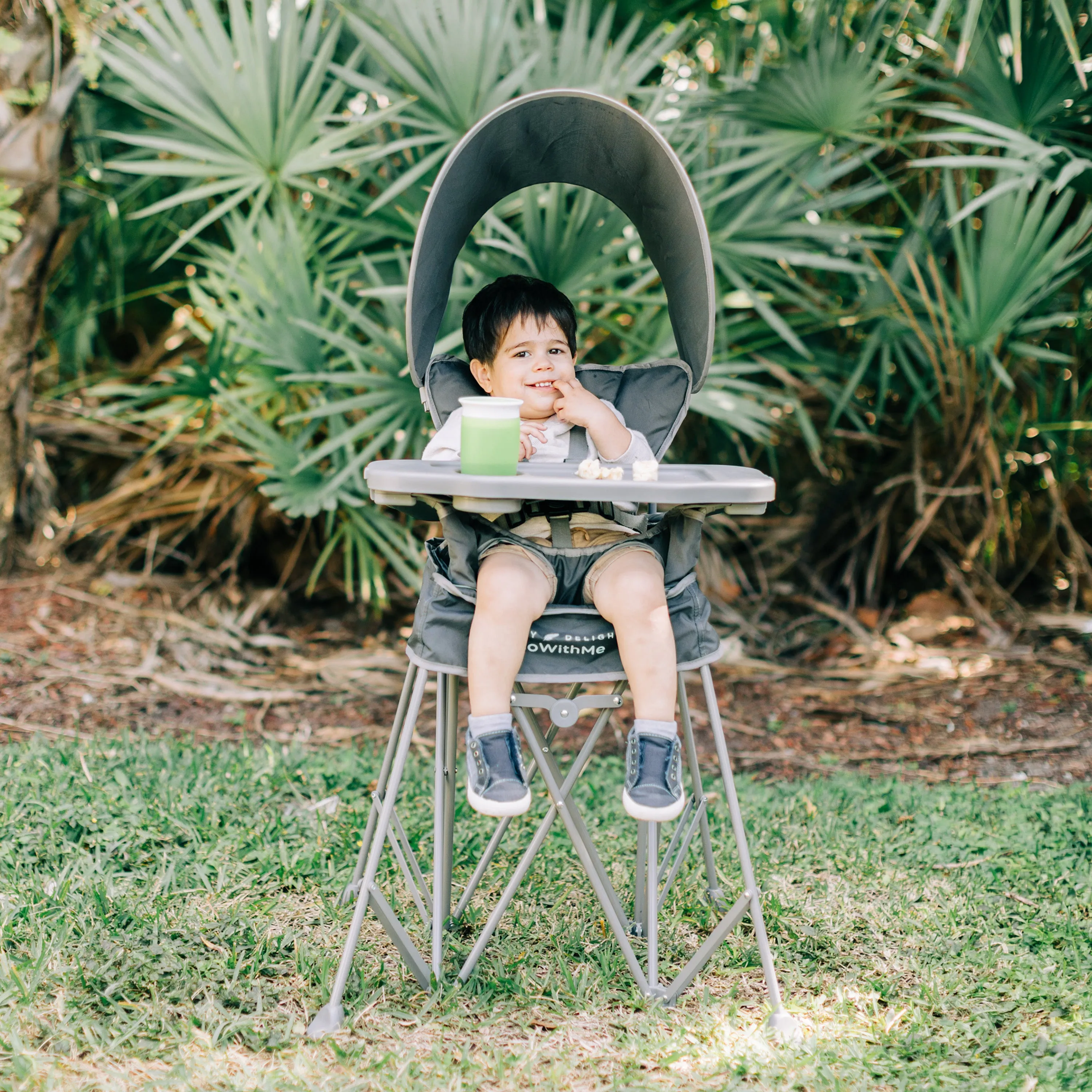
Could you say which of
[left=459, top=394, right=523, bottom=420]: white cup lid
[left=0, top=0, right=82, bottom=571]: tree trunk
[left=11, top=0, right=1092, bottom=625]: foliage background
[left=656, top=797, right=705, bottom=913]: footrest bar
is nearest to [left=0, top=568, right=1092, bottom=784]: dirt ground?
[left=11, top=0, right=1092, bottom=625]: foliage background

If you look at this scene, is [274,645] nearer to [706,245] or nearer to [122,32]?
[122,32]

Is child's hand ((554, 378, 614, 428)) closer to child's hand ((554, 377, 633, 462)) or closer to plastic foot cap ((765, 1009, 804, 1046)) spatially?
child's hand ((554, 377, 633, 462))

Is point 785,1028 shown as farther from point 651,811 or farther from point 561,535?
point 561,535

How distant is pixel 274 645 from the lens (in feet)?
14.7

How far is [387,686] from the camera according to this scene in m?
4.17

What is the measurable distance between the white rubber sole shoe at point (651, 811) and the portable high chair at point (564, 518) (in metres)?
0.12

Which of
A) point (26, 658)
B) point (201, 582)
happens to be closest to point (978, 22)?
point (201, 582)

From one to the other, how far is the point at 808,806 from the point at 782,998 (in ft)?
3.33

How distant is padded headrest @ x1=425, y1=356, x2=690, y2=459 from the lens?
2.57m

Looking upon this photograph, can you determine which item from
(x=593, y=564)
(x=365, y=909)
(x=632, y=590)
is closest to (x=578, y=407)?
(x=593, y=564)

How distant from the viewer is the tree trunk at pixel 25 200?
3975mm

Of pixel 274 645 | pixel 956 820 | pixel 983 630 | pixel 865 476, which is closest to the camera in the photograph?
pixel 956 820

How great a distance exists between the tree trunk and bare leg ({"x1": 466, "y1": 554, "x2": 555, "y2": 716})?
2940 millimetres

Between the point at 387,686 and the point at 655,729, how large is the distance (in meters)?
2.18
